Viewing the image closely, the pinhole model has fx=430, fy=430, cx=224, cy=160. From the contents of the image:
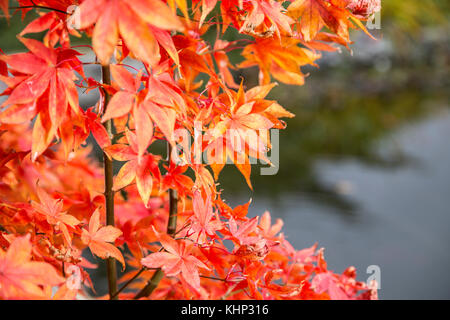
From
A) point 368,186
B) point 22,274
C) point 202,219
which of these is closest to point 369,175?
point 368,186

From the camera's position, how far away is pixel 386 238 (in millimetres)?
1803

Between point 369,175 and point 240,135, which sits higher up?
point 240,135

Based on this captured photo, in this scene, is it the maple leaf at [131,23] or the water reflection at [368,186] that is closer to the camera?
the maple leaf at [131,23]

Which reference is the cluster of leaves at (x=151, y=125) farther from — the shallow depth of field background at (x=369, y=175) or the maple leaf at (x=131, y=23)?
the shallow depth of field background at (x=369, y=175)

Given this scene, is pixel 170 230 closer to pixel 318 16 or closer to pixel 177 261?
pixel 177 261

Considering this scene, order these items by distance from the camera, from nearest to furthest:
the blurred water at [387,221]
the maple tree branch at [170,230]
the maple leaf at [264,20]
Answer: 1. the maple leaf at [264,20]
2. the maple tree branch at [170,230]
3. the blurred water at [387,221]

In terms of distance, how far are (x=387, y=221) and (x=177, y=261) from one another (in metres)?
1.76

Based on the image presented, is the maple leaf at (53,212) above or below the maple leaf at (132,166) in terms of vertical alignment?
below

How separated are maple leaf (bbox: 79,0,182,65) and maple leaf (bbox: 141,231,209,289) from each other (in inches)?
6.5

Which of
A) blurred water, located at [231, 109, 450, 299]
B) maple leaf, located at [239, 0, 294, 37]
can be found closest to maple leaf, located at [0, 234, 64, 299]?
maple leaf, located at [239, 0, 294, 37]

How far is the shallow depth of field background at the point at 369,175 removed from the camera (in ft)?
5.45

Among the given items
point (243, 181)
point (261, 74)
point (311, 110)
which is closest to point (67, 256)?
point (261, 74)

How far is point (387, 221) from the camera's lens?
1.94 meters

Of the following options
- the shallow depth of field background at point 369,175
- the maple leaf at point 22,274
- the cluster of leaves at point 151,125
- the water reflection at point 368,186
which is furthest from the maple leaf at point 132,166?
the water reflection at point 368,186
